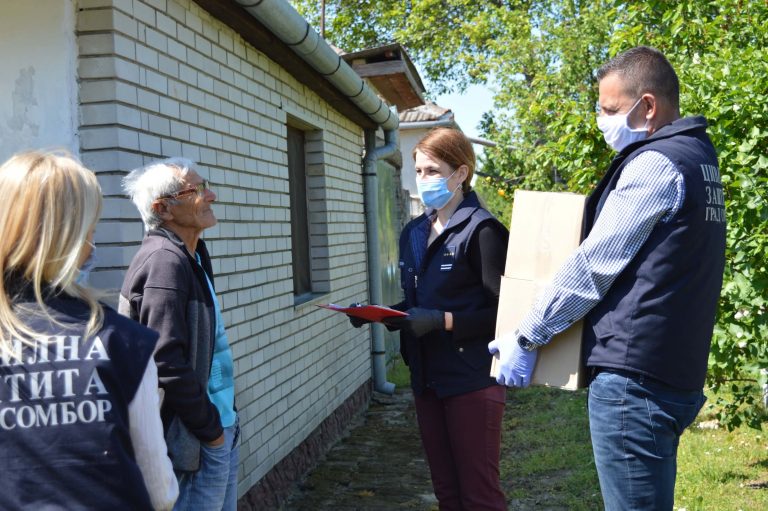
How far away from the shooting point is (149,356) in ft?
5.82

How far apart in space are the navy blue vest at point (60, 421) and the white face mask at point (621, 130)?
1837 mm

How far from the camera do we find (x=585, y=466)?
19.1ft

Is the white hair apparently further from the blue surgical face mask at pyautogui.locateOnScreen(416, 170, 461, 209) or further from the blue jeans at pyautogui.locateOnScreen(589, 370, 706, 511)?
the blue jeans at pyautogui.locateOnScreen(589, 370, 706, 511)

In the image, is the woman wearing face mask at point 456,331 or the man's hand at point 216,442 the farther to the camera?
the woman wearing face mask at point 456,331

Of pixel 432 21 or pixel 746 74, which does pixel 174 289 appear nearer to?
pixel 746 74

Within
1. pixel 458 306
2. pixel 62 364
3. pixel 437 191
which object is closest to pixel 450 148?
pixel 437 191

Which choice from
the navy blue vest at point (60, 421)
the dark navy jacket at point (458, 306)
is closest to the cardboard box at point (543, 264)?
the dark navy jacket at point (458, 306)

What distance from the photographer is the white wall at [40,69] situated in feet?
10.4

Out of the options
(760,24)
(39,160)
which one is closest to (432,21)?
(760,24)

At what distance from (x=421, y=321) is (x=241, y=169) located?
6.42 ft

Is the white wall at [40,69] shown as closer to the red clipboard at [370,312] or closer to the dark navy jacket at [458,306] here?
the red clipboard at [370,312]

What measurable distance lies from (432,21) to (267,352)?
72.6ft

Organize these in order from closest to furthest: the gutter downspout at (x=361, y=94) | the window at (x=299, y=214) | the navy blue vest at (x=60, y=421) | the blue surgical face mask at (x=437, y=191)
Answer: the navy blue vest at (x=60, y=421) → the blue surgical face mask at (x=437, y=191) → the gutter downspout at (x=361, y=94) → the window at (x=299, y=214)

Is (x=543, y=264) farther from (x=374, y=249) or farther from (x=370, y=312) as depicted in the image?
(x=374, y=249)
